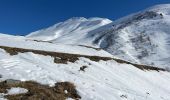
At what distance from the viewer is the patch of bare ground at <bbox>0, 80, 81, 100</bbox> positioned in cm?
1814

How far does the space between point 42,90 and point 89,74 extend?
858 centimetres

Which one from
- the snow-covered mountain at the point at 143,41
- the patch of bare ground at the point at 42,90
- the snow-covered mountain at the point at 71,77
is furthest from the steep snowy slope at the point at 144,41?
the patch of bare ground at the point at 42,90

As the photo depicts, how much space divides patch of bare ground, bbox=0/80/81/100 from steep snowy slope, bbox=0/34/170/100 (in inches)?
15.1

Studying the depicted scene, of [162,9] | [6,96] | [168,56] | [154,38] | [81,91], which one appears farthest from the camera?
[162,9]

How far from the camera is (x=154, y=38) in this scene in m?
145

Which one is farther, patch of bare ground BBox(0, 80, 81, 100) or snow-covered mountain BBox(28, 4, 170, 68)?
snow-covered mountain BBox(28, 4, 170, 68)

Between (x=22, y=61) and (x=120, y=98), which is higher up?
(x=22, y=61)

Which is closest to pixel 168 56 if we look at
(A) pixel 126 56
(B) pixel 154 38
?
(A) pixel 126 56

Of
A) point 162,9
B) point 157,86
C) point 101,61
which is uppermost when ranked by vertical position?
point 162,9

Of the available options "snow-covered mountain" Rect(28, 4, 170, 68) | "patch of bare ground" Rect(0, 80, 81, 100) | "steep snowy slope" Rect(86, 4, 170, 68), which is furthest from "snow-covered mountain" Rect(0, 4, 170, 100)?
"steep snowy slope" Rect(86, 4, 170, 68)

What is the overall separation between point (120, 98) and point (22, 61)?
721 centimetres

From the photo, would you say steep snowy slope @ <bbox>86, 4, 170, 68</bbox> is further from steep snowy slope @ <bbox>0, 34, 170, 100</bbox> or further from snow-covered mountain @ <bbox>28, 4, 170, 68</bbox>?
steep snowy slope @ <bbox>0, 34, 170, 100</bbox>

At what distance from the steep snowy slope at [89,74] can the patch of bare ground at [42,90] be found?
384mm

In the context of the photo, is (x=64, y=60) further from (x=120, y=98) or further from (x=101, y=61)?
(x=120, y=98)
